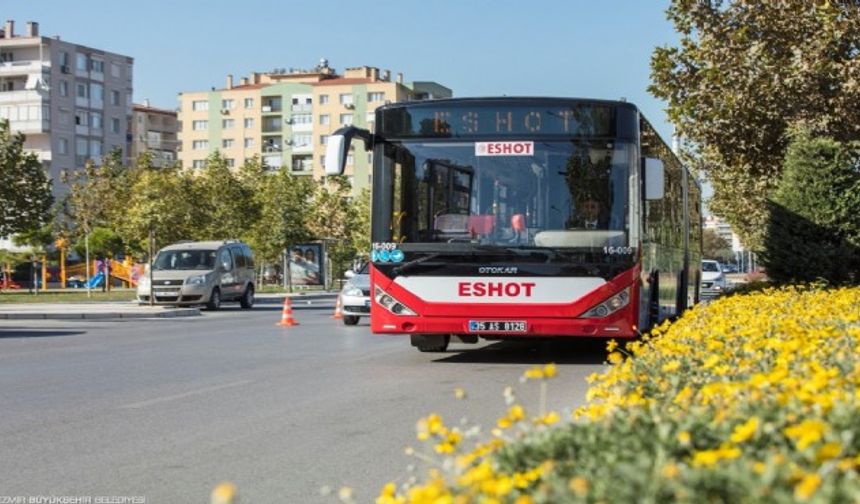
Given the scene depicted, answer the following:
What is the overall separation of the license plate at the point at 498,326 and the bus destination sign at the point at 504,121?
218 centimetres

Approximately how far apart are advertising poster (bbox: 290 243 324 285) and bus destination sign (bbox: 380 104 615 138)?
5406cm

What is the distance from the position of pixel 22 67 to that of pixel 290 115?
32717mm

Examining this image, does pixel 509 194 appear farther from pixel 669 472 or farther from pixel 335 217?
pixel 335 217

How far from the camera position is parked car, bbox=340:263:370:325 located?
2509cm

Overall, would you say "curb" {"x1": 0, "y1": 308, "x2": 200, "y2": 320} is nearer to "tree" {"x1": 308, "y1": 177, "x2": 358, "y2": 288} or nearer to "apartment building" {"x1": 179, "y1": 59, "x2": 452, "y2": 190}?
"tree" {"x1": 308, "y1": 177, "x2": 358, "y2": 288}

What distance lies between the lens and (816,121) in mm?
22484

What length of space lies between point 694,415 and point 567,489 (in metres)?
0.98

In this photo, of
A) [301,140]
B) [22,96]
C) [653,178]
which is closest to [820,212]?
[653,178]

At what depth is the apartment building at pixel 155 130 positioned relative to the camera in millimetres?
144000

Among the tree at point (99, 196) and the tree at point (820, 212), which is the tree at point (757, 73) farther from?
the tree at point (99, 196)

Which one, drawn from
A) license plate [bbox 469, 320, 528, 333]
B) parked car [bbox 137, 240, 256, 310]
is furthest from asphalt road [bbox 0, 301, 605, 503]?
parked car [bbox 137, 240, 256, 310]

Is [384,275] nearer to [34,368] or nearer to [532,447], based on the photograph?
[34,368]

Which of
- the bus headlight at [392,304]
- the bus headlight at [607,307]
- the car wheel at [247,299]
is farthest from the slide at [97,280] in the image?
the bus headlight at [607,307]

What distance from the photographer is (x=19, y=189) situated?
50.2 m
